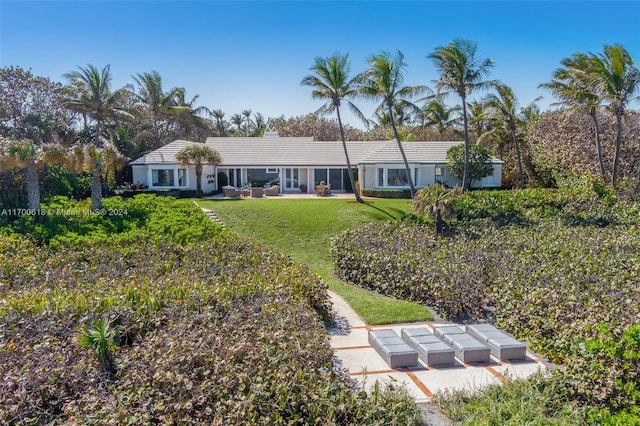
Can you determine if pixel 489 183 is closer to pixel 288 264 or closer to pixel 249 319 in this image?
pixel 288 264

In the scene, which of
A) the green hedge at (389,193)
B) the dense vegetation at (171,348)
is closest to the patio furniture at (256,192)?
the green hedge at (389,193)

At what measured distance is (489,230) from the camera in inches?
580

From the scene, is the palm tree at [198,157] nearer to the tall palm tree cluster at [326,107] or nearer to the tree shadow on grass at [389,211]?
the tall palm tree cluster at [326,107]

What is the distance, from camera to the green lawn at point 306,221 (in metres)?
16.2

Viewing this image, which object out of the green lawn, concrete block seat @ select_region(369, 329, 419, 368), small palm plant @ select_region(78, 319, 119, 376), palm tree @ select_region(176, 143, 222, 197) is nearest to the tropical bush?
the green lawn

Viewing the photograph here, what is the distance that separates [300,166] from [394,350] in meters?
26.0

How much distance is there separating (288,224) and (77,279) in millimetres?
11914

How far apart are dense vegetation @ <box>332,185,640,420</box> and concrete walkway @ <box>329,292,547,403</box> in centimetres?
70

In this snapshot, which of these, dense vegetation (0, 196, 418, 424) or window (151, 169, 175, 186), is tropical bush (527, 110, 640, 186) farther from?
dense vegetation (0, 196, 418, 424)

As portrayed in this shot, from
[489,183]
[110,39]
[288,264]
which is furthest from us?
[489,183]

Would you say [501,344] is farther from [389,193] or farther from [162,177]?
[162,177]

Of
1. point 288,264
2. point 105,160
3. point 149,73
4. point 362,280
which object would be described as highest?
point 149,73

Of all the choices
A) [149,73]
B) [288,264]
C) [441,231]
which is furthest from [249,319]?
[149,73]

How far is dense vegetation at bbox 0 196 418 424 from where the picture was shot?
463cm
